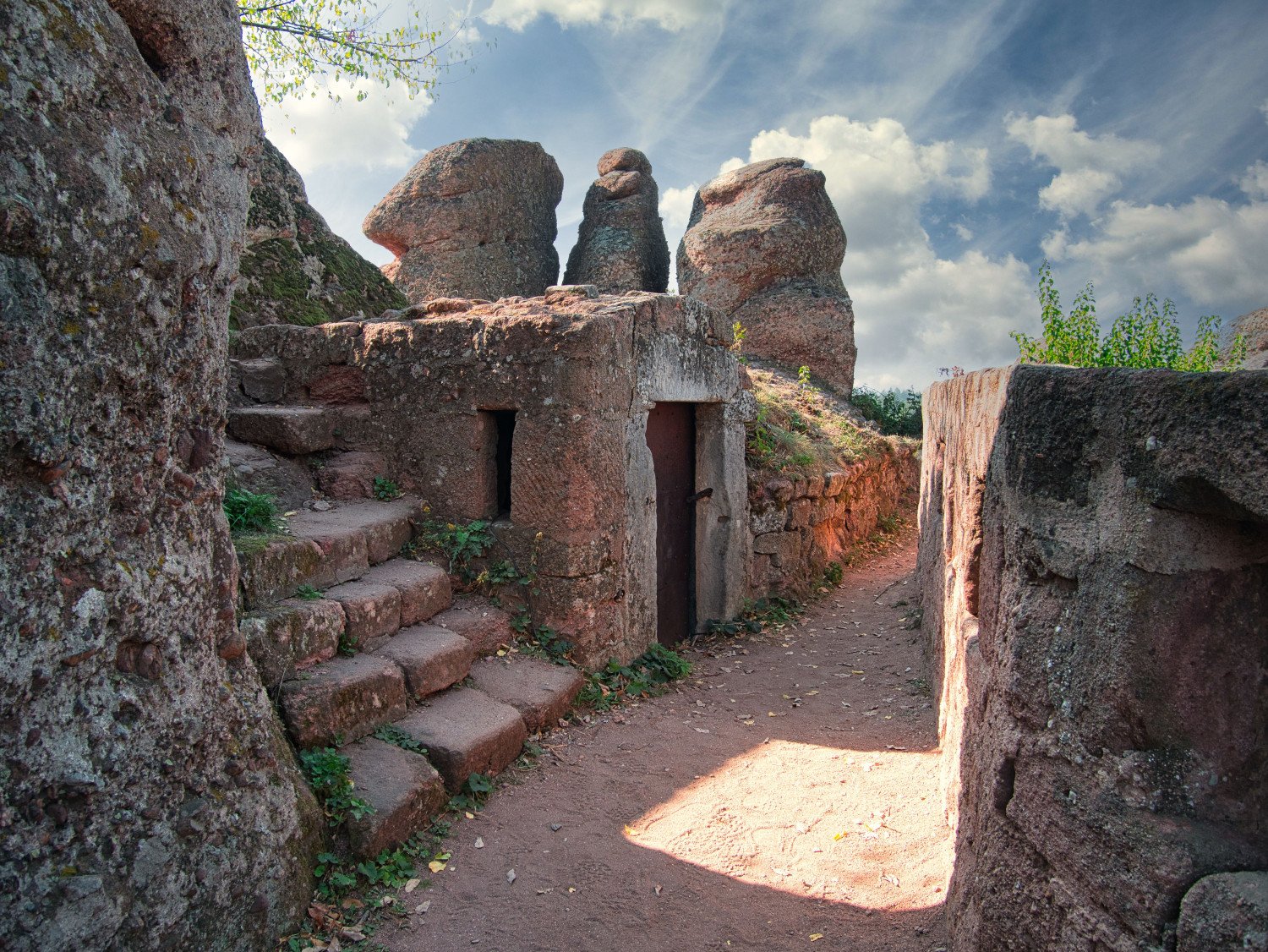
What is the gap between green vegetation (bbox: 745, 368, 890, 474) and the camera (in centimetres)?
813

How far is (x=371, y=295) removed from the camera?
781 centimetres

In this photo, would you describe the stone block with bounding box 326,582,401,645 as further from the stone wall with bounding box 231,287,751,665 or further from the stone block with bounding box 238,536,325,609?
the stone wall with bounding box 231,287,751,665

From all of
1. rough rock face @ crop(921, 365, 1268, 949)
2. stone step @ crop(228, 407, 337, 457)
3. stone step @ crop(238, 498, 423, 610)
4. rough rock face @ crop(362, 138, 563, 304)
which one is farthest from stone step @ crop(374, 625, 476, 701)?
rough rock face @ crop(362, 138, 563, 304)

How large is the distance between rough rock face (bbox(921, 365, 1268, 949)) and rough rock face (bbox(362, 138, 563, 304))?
35.2 feet

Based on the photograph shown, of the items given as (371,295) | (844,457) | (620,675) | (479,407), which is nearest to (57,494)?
(479,407)

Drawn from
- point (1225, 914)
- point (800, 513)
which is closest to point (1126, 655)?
point (1225, 914)

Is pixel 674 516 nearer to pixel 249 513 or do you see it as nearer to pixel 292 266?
pixel 249 513

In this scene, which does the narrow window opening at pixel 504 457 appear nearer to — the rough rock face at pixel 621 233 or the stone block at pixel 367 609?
the stone block at pixel 367 609

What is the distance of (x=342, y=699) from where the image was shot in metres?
3.54

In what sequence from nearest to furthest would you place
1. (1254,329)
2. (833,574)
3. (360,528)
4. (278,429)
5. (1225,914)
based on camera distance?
(1225,914)
(360,528)
(278,429)
(1254,329)
(833,574)

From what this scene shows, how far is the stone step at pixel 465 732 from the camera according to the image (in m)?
3.73

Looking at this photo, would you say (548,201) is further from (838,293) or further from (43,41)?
(43,41)

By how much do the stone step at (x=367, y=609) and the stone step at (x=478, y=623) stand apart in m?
0.41

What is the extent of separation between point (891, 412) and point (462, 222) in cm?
768
